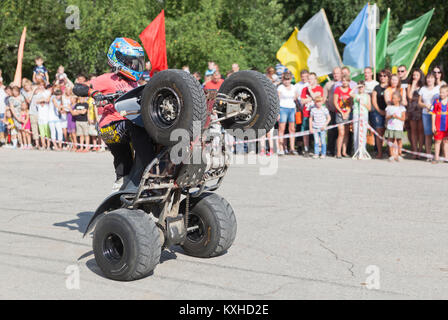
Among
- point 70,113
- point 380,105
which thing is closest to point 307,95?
point 380,105

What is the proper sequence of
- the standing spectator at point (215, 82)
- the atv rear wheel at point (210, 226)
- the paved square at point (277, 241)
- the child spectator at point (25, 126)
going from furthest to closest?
the child spectator at point (25, 126)
the standing spectator at point (215, 82)
the atv rear wheel at point (210, 226)
the paved square at point (277, 241)

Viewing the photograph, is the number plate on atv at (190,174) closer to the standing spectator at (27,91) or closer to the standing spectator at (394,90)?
the standing spectator at (394,90)

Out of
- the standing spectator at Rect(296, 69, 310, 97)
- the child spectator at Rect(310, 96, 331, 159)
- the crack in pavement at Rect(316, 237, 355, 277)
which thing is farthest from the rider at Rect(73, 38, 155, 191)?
the standing spectator at Rect(296, 69, 310, 97)

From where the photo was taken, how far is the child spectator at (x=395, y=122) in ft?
45.1

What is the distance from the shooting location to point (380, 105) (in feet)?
47.0

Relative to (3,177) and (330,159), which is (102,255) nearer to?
(3,177)

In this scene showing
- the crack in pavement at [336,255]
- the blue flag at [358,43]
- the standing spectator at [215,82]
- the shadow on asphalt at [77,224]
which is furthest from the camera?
the blue flag at [358,43]

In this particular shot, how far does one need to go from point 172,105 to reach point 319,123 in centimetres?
1005

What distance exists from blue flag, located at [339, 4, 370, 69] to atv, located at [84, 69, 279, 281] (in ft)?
41.1

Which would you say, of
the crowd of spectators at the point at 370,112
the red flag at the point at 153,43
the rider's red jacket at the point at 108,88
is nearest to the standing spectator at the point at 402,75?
the crowd of spectators at the point at 370,112

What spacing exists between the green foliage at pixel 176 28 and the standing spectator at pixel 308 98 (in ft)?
19.9

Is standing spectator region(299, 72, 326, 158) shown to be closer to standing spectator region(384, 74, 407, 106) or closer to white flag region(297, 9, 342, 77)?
standing spectator region(384, 74, 407, 106)

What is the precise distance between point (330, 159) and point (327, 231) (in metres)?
7.24

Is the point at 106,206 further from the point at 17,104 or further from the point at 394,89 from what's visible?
the point at 17,104
